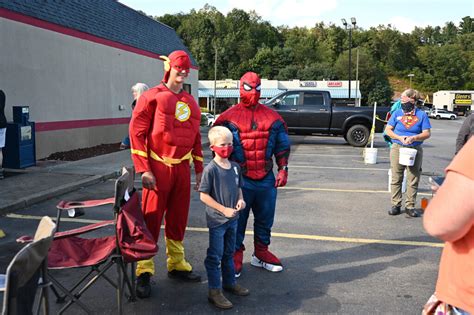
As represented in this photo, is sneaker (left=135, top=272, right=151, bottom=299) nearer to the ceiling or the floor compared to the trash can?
nearer to the floor

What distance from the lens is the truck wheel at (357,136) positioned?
15781mm

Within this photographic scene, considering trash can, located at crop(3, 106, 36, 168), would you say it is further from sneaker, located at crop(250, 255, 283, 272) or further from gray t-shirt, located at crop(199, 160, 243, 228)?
gray t-shirt, located at crop(199, 160, 243, 228)

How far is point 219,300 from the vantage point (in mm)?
3391

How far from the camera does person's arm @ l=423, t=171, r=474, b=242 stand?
1376mm

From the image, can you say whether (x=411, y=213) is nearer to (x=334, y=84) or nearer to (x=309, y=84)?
(x=334, y=84)

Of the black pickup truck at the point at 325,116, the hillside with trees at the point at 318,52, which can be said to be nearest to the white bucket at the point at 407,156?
the black pickup truck at the point at 325,116

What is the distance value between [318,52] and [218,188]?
10811 centimetres

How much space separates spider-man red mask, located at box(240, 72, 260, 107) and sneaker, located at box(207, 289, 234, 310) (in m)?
1.65

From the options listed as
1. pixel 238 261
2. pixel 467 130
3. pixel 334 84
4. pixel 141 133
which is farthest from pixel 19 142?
pixel 334 84

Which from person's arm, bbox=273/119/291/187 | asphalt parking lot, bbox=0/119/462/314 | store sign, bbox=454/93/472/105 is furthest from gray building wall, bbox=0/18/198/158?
store sign, bbox=454/93/472/105

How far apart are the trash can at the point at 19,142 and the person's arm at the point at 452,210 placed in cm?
913

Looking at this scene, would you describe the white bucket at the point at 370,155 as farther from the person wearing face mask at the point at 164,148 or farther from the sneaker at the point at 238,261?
the person wearing face mask at the point at 164,148

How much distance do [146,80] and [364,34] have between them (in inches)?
4462

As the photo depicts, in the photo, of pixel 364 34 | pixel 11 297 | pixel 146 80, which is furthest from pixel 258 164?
pixel 364 34
